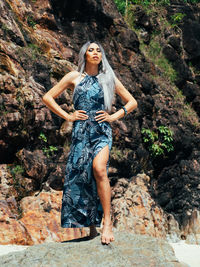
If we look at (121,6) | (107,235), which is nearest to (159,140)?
(121,6)

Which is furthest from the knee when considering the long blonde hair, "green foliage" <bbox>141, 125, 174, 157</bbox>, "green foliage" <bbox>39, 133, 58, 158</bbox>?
"green foliage" <bbox>141, 125, 174, 157</bbox>

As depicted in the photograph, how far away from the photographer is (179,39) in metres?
14.2

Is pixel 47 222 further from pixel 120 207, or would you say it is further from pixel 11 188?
pixel 120 207

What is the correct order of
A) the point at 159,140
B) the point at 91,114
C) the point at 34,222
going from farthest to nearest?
1. the point at 159,140
2. the point at 34,222
3. the point at 91,114

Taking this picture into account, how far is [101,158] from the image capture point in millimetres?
4000

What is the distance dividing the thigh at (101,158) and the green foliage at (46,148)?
3.62m

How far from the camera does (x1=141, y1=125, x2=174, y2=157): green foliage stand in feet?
34.0

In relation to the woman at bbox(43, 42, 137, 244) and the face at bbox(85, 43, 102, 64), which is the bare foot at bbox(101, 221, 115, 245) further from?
the face at bbox(85, 43, 102, 64)

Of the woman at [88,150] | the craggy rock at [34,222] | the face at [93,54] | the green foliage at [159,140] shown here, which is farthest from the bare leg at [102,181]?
the green foliage at [159,140]

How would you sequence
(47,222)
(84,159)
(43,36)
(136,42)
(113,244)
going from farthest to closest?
(136,42) → (43,36) → (47,222) → (84,159) → (113,244)

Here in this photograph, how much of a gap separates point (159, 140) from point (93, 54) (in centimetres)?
673

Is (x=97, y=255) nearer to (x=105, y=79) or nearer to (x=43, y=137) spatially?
(x=105, y=79)

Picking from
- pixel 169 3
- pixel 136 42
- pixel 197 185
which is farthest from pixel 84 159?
pixel 169 3

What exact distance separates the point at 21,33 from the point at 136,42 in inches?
182
